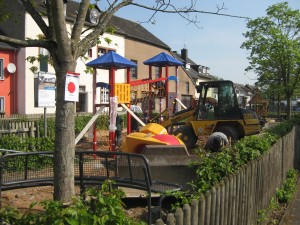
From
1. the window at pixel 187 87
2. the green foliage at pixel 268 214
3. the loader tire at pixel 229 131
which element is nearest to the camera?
the green foliage at pixel 268 214

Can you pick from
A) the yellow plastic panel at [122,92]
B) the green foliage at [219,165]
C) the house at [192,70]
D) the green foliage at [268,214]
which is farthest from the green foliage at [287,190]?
the house at [192,70]

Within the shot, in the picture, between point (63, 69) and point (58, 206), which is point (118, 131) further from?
point (58, 206)

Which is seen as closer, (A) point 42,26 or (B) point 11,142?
(A) point 42,26

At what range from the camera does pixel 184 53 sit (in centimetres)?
6488

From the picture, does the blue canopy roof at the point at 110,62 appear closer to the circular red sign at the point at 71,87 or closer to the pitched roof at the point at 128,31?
the circular red sign at the point at 71,87

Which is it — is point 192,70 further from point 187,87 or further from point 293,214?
point 293,214

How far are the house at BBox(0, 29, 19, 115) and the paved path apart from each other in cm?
2209

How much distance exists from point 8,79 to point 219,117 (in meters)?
16.9

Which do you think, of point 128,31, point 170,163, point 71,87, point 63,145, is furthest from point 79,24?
point 128,31

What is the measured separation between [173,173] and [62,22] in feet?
14.6

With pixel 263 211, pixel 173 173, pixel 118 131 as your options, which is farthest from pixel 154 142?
pixel 118 131

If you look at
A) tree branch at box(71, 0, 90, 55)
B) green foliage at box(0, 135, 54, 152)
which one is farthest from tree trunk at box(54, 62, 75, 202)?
green foliage at box(0, 135, 54, 152)

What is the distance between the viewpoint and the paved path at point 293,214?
21.7ft

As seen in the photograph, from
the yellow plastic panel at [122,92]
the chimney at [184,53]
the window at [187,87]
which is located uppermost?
the chimney at [184,53]
